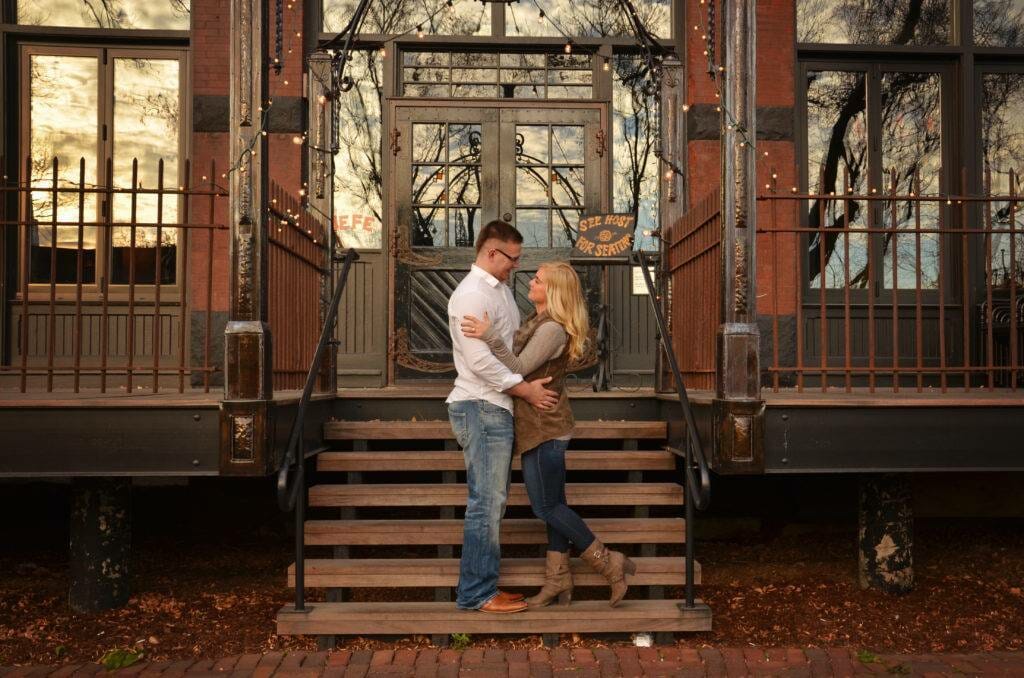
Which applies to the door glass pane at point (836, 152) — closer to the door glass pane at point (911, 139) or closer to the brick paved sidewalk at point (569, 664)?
the door glass pane at point (911, 139)

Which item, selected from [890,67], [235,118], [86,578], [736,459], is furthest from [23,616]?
[890,67]

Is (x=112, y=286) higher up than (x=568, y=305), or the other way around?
(x=112, y=286)

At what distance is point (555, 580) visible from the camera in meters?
4.43

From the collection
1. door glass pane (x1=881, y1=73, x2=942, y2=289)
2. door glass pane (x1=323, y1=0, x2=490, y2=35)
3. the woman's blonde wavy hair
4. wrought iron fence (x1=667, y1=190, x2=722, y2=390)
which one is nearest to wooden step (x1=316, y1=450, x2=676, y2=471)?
wrought iron fence (x1=667, y1=190, x2=722, y2=390)

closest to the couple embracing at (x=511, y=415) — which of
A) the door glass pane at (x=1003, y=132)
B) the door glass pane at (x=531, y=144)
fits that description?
the door glass pane at (x=531, y=144)

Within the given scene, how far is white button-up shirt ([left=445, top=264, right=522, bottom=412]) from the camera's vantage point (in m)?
4.20

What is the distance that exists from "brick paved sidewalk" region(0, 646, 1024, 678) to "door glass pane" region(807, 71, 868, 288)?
4393 millimetres

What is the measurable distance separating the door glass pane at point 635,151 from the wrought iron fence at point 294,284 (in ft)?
10.0

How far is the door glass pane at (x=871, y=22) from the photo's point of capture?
8117 millimetres

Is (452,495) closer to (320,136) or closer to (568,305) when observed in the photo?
(568,305)

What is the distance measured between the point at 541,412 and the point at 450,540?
1035mm

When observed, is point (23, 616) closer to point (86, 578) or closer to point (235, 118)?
point (86, 578)

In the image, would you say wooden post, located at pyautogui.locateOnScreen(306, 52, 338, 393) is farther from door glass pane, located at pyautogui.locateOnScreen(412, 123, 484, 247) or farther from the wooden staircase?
the wooden staircase

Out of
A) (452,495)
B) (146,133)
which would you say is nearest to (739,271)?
(452,495)
